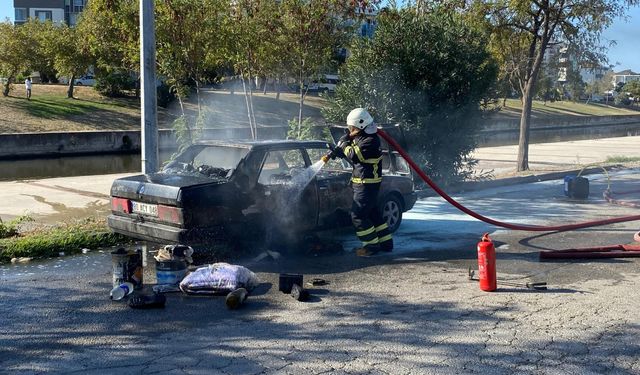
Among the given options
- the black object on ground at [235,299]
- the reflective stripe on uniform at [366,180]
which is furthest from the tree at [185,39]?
the black object on ground at [235,299]

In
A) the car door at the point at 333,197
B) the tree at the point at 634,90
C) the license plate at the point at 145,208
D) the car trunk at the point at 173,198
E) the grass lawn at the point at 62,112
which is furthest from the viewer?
the tree at the point at 634,90

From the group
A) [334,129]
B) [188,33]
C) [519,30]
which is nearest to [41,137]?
[188,33]

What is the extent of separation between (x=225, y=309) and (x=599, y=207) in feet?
29.4

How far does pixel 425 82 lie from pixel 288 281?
334 inches

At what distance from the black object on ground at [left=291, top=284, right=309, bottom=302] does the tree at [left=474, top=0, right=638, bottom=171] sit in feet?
40.0

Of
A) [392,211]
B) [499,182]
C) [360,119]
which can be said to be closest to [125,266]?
[360,119]

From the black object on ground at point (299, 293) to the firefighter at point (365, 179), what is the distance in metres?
2.14

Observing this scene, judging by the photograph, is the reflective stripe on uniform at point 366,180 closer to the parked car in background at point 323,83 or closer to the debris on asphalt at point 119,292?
the debris on asphalt at point 119,292

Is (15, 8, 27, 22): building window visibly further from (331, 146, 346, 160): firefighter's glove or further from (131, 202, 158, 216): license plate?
(331, 146, 346, 160): firefighter's glove

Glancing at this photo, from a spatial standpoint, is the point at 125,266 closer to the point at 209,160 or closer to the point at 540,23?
the point at 209,160

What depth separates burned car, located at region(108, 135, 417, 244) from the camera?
8.16 metres

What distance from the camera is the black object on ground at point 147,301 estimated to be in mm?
6676

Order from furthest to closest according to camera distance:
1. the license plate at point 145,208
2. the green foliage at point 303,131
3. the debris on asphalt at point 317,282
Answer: the green foliage at point 303,131, the license plate at point 145,208, the debris on asphalt at point 317,282

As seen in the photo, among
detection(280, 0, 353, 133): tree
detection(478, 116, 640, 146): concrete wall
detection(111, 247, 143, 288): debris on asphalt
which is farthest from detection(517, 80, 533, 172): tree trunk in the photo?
detection(478, 116, 640, 146): concrete wall
